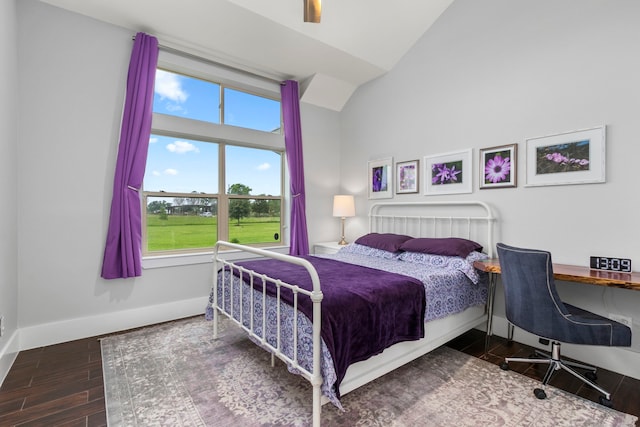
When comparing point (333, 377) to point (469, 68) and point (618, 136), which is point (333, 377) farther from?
point (469, 68)

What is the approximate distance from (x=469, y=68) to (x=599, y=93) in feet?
3.88

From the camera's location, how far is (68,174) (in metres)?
2.79

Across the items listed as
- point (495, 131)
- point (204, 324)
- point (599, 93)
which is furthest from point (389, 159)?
point (204, 324)

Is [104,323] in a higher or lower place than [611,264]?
lower

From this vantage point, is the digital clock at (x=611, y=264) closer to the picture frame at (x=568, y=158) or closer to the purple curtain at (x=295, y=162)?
the picture frame at (x=568, y=158)

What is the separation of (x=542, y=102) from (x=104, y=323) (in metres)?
4.56

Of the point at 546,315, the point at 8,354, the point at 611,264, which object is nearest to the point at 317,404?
the point at 546,315

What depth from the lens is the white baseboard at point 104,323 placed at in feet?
8.67

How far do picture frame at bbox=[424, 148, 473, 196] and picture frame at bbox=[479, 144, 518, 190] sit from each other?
5.3 inches

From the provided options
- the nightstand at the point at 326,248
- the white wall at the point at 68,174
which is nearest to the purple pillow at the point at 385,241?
the nightstand at the point at 326,248

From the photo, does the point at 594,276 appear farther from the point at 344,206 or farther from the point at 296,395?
the point at 344,206

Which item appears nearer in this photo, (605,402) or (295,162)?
(605,402)

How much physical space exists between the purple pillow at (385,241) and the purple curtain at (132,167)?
97.4 inches

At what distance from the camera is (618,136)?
2273 mm
